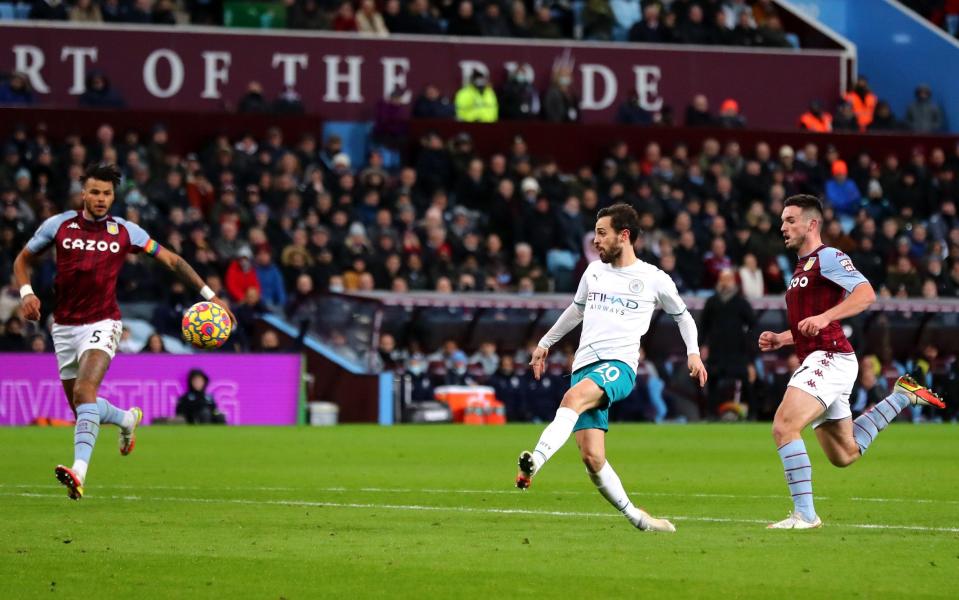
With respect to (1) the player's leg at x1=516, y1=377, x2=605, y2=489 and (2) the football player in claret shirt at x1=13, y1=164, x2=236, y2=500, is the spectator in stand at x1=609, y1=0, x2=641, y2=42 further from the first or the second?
(1) the player's leg at x1=516, y1=377, x2=605, y2=489

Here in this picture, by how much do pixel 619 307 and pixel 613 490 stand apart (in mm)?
1121

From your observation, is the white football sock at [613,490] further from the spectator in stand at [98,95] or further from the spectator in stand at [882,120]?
the spectator in stand at [882,120]

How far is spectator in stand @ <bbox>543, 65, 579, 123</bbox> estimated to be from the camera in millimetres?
34656

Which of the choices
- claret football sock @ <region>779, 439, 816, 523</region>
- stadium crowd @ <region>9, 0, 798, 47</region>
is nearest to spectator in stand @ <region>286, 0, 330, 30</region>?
stadium crowd @ <region>9, 0, 798, 47</region>

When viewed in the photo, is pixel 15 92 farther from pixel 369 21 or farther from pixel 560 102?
pixel 560 102

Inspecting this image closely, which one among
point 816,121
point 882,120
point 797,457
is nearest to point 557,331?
point 797,457

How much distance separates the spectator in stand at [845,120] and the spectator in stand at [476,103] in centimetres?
733

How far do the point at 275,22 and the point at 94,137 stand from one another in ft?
17.2

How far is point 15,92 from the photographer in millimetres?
31078

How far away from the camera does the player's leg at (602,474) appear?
35.6ft

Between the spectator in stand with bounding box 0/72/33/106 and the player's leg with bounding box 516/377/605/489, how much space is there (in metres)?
21.8

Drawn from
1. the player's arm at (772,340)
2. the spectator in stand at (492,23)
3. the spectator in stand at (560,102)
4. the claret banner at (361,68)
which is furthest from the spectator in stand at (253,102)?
the player's arm at (772,340)

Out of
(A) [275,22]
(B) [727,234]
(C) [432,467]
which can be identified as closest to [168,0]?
(A) [275,22]

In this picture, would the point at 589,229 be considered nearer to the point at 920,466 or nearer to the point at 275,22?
the point at 275,22
